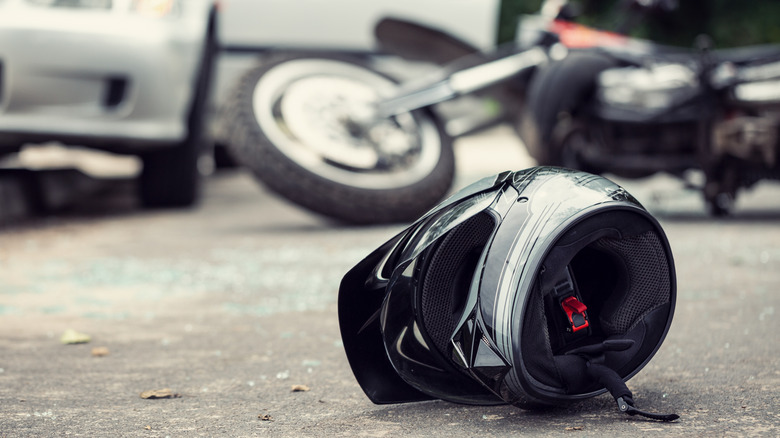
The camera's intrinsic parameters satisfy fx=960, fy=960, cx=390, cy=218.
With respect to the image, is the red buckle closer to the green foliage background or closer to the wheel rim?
the wheel rim

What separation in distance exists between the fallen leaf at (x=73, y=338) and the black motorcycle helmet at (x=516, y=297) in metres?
0.99

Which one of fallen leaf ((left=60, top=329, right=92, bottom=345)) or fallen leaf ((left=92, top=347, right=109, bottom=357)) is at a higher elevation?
fallen leaf ((left=92, top=347, right=109, bottom=357))

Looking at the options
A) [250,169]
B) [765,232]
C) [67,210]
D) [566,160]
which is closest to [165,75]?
[250,169]

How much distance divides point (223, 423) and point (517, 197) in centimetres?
74

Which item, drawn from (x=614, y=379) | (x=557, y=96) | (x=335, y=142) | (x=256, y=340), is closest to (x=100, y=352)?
(x=256, y=340)

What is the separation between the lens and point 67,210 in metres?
5.72

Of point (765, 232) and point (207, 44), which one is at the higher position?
point (207, 44)

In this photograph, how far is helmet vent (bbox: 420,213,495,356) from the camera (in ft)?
6.18

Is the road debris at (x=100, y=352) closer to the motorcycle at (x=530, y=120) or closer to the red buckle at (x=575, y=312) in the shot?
the red buckle at (x=575, y=312)

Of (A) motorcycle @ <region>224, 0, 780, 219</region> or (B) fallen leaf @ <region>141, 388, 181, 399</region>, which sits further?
(A) motorcycle @ <region>224, 0, 780, 219</region>

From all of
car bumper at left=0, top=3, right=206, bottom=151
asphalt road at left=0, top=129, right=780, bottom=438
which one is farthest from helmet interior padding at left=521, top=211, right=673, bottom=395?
car bumper at left=0, top=3, right=206, bottom=151

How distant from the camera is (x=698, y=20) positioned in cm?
1282

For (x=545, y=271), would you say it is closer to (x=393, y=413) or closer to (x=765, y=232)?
(x=393, y=413)

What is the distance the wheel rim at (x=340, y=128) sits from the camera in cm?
474
